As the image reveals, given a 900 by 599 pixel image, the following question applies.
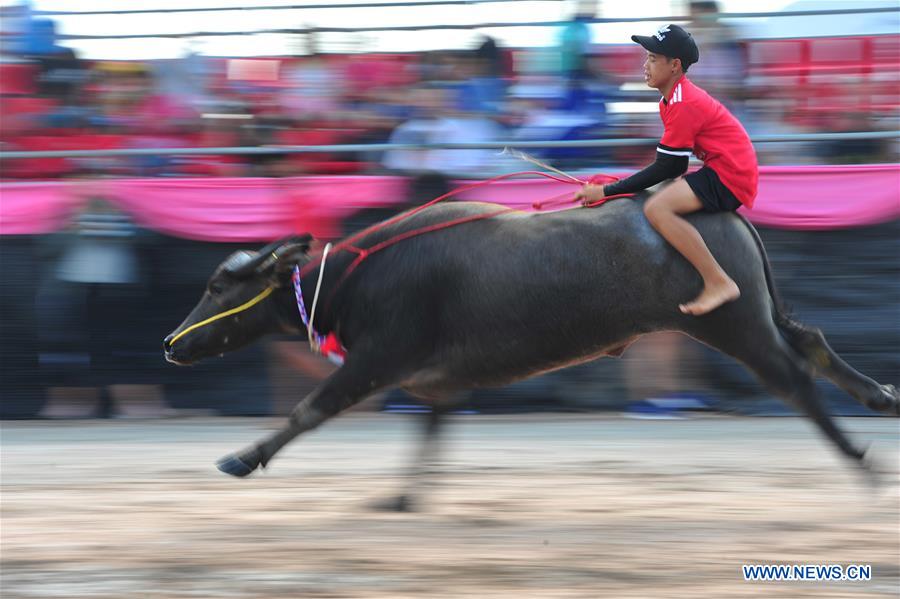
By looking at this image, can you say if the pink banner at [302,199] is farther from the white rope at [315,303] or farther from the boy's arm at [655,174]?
the boy's arm at [655,174]

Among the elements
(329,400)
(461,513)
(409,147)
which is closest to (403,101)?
(409,147)

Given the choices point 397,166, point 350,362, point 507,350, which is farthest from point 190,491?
point 397,166

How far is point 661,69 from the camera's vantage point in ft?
18.6

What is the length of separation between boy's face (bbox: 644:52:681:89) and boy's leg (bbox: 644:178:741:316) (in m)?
0.48

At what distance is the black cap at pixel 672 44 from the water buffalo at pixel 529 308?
0.69 m

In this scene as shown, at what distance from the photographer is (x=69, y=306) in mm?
9180

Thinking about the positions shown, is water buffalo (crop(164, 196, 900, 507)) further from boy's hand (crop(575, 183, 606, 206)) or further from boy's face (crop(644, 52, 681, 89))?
boy's face (crop(644, 52, 681, 89))

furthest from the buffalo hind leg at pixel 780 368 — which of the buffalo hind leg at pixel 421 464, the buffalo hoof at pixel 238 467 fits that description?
the buffalo hoof at pixel 238 467

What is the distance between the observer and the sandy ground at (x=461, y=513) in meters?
4.77

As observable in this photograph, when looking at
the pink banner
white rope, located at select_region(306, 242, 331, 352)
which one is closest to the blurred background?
the pink banner

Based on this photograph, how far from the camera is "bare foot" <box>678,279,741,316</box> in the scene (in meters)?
5.51

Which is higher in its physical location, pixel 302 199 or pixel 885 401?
pixel 302 199

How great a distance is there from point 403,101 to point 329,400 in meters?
4.07

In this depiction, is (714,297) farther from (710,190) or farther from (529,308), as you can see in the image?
(529,308)
